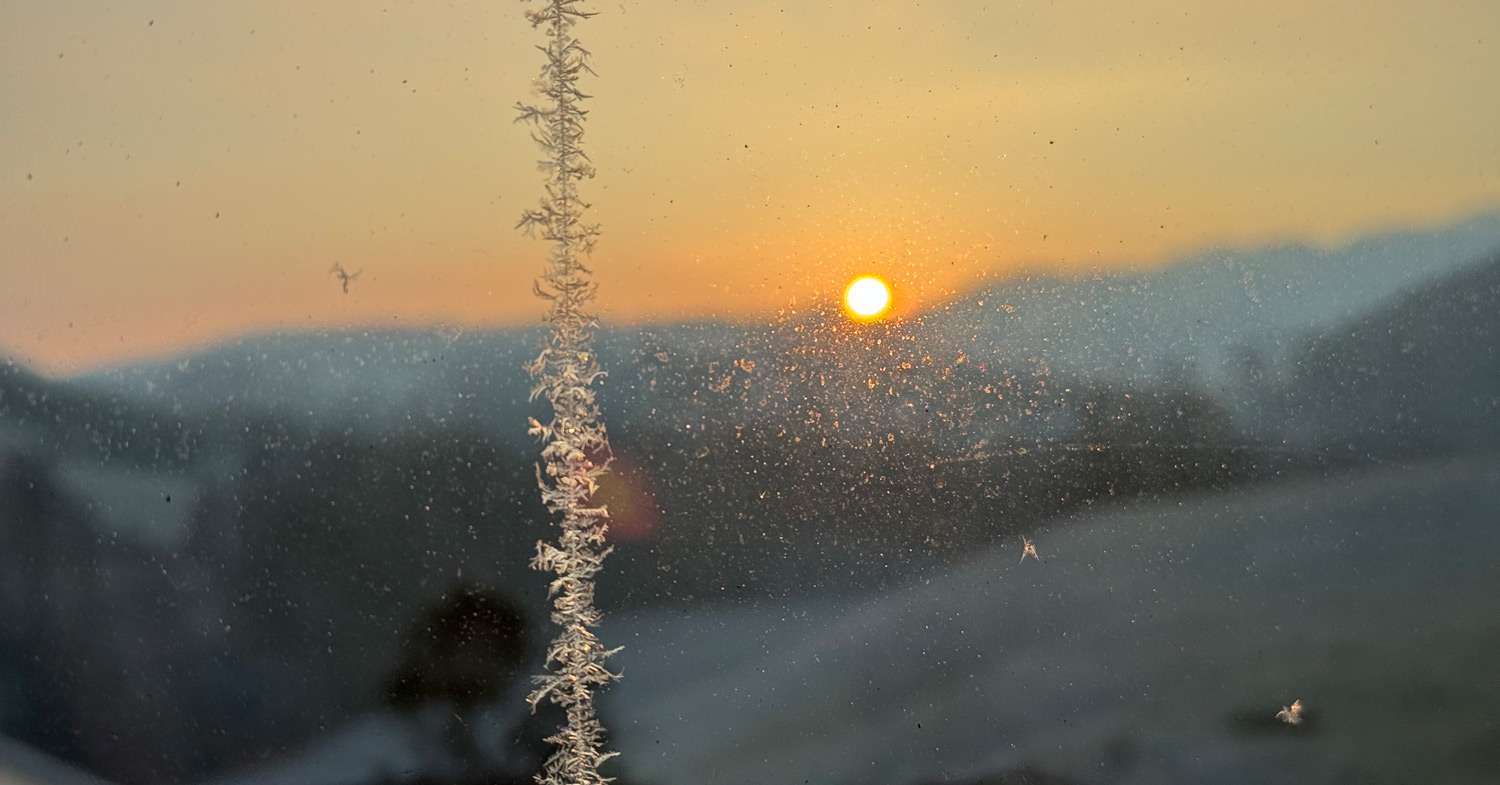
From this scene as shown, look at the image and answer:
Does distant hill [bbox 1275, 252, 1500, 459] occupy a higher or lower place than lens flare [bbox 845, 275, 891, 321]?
lower

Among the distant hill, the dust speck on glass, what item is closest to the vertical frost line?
the dust speck on glass

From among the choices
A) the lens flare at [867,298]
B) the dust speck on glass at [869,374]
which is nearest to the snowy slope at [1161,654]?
the dust speck on glass at [869,374]

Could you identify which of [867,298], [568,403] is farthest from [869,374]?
[568,403]

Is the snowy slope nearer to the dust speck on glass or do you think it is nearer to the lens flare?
the dust speck on glass

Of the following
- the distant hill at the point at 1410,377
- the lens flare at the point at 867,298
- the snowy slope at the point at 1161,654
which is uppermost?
the lens flare at the point at 867,298

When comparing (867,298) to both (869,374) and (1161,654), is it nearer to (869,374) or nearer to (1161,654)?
(869,374)

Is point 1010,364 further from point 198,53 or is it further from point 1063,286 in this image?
point 198,53

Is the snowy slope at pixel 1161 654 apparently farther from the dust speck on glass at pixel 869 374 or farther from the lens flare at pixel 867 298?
the lens flare at pixel 867 298
